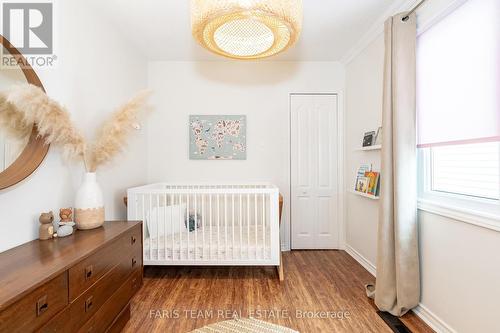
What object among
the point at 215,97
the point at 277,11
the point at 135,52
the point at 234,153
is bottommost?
the point at 234,153

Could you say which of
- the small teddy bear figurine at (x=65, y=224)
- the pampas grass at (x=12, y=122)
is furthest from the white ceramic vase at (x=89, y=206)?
the pampas grass at (x=12, y=122)

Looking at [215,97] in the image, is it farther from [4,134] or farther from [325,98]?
[4,134]

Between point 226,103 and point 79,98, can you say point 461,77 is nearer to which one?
point 226,103

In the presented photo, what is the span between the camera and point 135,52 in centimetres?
280

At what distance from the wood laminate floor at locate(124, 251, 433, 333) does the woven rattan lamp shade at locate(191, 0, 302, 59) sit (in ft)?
6.05

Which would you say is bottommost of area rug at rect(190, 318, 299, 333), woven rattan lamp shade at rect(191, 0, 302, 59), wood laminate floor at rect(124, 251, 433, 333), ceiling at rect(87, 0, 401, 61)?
wood laminate floor at rect(124, 251, 433, 333)

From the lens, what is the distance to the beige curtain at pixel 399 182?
1.72 m

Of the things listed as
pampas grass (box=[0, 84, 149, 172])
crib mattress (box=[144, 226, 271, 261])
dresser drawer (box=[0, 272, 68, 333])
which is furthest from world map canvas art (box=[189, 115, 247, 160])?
dresser drawer (box=[0, 272, 68, 333])

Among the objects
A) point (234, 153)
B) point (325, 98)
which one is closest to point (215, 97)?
point (234, 153)

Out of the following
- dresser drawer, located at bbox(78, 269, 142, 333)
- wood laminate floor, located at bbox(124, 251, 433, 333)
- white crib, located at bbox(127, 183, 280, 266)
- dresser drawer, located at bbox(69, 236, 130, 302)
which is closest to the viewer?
dresser drawer, located at bbox(69, 236, 130, 302)

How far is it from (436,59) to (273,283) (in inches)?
87.5

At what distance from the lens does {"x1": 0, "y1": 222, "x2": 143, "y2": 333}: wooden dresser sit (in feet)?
2.76

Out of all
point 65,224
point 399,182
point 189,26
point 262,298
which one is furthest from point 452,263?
point 189,26

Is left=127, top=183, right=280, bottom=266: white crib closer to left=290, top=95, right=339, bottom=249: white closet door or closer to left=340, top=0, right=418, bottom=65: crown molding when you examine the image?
left=290, top=95, right=339, bottom=249: white closet door
